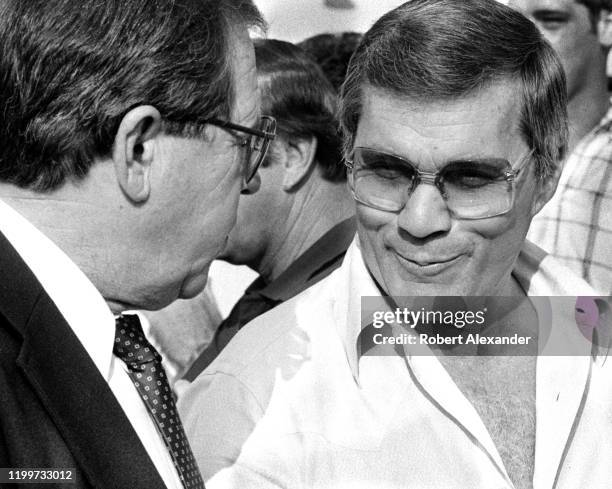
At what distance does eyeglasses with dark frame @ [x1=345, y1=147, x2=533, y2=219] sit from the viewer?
2.06 meters

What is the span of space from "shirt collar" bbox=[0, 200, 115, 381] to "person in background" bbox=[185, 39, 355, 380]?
134cm

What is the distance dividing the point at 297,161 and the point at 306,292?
0.97 m

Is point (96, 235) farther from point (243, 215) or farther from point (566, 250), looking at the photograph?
point (566, 250)

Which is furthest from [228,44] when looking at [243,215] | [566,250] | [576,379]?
[566,250]

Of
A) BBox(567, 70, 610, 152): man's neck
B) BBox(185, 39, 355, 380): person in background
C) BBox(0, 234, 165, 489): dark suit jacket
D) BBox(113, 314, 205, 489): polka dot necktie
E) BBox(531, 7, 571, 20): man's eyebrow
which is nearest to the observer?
BBox(0, 234, 165, 489): dark suit jacket

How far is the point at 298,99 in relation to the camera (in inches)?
122

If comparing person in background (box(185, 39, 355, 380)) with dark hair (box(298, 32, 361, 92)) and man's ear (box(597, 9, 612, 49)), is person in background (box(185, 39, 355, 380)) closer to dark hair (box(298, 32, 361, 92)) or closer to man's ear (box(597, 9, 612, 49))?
dark hair (box(298, 32, 361, 92))

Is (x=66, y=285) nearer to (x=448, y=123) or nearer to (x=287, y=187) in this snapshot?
(x=448, y=123)

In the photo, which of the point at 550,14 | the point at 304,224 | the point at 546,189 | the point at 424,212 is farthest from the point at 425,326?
the point at 550,14

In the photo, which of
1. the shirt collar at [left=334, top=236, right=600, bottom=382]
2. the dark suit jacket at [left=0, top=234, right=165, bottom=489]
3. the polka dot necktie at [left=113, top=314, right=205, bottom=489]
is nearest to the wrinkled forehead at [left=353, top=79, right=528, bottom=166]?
the shirt collar at [left=334, top=236, right=600, bottom=382]

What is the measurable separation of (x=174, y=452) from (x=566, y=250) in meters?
2.00

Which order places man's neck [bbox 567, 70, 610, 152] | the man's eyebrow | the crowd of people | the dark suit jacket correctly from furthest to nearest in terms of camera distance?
1. man's neck [bbox 567, 70, 610, 152]
2. the man's eyebrow
3. the crowd of people
4. the dark suit jacket

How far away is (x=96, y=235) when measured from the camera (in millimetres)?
1679

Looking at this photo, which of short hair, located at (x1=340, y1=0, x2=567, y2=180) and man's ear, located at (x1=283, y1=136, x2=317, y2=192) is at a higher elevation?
short hair, located at (x1=340, y1=0, x2=567, y2=180)
